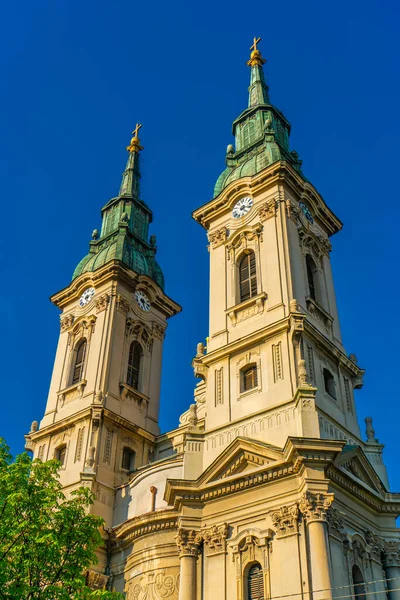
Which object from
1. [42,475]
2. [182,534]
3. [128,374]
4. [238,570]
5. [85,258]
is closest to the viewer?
[42,475]

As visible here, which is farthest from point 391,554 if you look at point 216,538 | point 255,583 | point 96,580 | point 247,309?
point 96,580

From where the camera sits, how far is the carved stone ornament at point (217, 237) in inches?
1359

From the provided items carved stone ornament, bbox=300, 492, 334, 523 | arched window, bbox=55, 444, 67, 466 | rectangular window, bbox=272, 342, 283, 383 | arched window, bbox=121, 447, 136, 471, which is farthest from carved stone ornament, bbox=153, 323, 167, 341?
carved stone ornament, bbox=300, 492, 334, 523

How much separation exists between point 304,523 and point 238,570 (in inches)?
121

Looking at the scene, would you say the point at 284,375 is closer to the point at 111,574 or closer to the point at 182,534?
the point at 182,534

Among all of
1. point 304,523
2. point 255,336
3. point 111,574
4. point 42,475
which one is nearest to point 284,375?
point 255,336

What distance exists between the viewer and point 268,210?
33000 millimetres

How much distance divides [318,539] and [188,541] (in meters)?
5.48

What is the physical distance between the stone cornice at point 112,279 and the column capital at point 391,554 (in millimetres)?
21312

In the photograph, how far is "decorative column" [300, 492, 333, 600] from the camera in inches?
842

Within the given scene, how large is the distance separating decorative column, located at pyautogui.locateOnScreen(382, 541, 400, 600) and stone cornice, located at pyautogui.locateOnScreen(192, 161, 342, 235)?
16896mm

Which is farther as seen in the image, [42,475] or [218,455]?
[218,455]

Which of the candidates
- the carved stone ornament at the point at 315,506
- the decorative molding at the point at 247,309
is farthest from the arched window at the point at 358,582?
the decorative molding at the point at 247,309

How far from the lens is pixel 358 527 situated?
2525 cm
